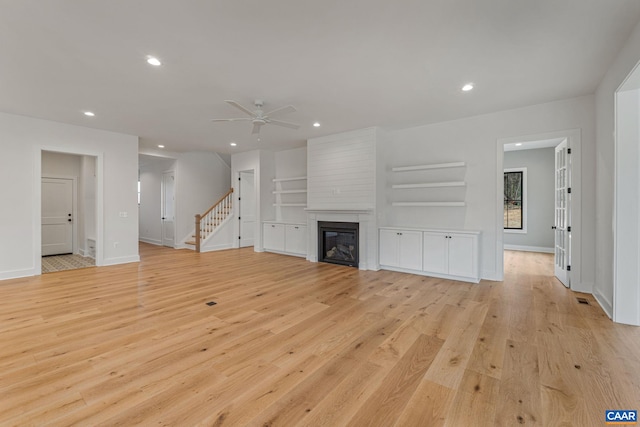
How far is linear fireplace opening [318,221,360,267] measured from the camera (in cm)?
589

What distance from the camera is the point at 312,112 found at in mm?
4723

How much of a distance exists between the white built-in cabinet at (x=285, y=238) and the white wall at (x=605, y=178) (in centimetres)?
525

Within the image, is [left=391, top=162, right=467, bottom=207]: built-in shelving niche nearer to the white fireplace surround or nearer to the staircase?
the white fireplace surround

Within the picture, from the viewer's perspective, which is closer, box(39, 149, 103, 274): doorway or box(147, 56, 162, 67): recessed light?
box(147, 56, 162, 67): recessed light

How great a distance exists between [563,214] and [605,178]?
133 centimetres

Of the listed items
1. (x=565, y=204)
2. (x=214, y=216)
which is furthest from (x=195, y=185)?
(x=565, y=204)

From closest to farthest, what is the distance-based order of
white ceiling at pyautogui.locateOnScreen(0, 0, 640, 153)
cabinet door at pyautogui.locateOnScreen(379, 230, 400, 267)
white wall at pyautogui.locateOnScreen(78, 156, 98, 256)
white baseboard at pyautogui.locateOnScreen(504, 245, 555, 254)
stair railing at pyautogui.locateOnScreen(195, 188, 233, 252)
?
1. white ceiling at pyautogui.locateOnScreen(0, 0, 640, 153)
2. cabinet door at pyautogui.locateOnScreen(379, 230, 400, 267)
3. white wall at pyautogui.locateOnScreen(78, 156, 98, 256)
4. white baseboard at pyautogui.locateOnScreen(504, 245, 555, 254)
5. stair railing at pyautogui.locateOnScreen(195, 188, 233, 252)

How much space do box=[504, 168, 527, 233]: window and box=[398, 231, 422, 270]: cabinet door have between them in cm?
477

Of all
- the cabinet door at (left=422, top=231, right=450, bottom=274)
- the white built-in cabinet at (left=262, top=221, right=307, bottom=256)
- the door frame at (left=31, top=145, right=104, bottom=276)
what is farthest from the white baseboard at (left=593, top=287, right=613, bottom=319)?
the door frame at (left=31, top=145, right=104, bottom=276)

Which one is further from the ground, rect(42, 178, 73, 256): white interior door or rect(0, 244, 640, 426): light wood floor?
rect(42, 178, 73, 256): white interior door

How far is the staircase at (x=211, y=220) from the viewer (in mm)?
7988

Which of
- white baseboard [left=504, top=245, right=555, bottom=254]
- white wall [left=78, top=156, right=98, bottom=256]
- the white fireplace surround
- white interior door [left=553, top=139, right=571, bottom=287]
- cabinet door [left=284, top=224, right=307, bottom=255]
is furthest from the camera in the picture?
white baseboard [left=504, top=245, right=555, bottom=254]

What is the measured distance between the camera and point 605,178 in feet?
11.5

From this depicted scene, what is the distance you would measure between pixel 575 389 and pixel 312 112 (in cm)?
443
